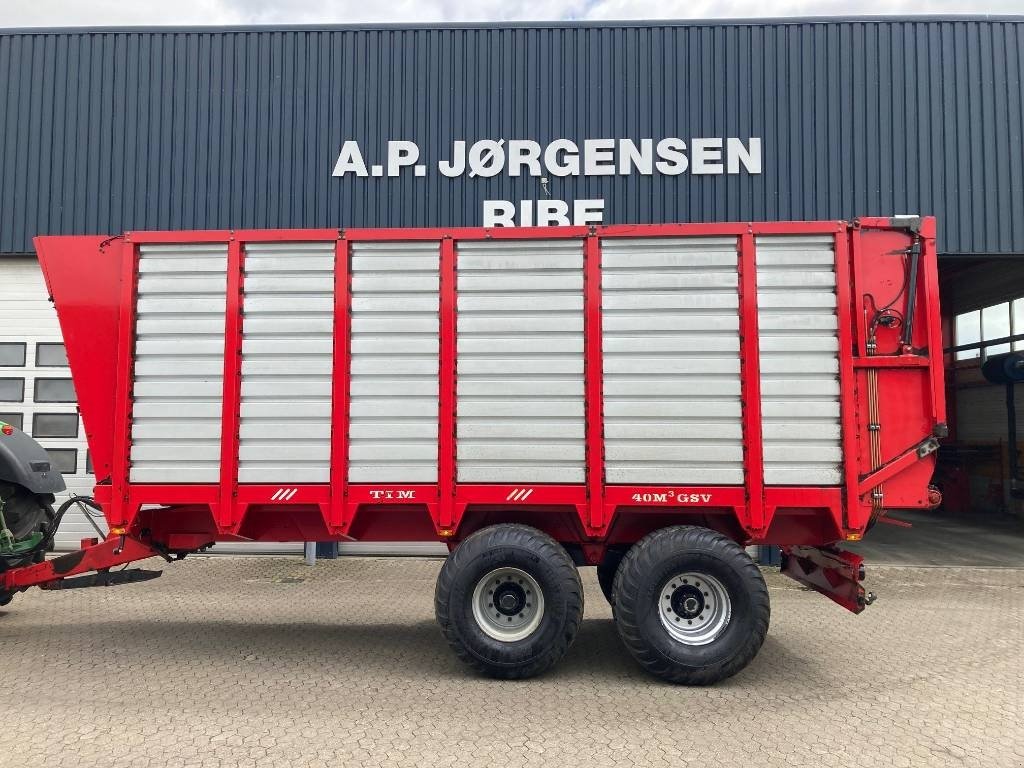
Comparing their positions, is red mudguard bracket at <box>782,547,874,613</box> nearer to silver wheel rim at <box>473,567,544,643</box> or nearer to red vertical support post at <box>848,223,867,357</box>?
red vertical support post at <box>848,223,867,357</box>

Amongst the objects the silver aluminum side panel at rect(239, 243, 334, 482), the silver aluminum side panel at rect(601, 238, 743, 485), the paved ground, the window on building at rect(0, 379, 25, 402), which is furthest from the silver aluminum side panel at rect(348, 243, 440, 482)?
the window on building at rect(0, 379, 25, 402)

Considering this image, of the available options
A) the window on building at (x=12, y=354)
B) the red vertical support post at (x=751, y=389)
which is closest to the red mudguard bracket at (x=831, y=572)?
the red vertical support post at (x=751, y=389)

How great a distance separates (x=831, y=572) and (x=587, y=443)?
7.41 feet

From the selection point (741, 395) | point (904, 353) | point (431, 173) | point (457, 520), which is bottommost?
point (457, 520)

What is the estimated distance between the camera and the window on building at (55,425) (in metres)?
9.76

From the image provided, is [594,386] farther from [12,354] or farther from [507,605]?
[12,354]

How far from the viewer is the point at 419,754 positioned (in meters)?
3.93

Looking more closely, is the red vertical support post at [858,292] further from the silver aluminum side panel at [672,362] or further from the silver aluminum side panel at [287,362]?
the silver aluminum side panel at [287,362]

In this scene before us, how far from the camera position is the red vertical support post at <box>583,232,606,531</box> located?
5.14 meters

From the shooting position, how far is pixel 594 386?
5.19 meters

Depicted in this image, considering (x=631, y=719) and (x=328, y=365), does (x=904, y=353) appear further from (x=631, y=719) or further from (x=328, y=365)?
(x=328, y=365)

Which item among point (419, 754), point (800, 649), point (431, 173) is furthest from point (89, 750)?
point (431, 173)

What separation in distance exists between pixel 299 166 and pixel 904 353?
8072mm

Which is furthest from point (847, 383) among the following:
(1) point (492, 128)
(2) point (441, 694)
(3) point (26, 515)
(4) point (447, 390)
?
(3) point (26, 515)
